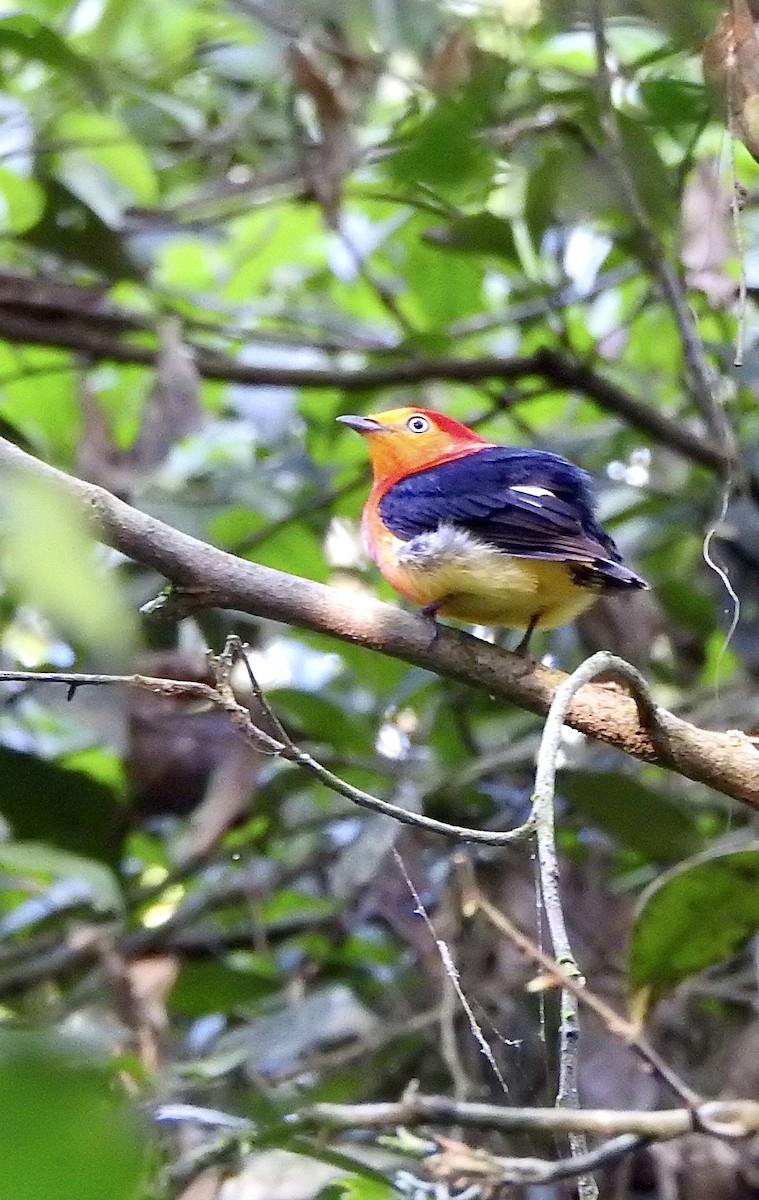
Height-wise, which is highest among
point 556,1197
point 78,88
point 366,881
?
point 78,88

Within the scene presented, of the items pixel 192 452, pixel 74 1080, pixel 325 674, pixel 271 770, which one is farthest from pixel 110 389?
pixel 74 1080

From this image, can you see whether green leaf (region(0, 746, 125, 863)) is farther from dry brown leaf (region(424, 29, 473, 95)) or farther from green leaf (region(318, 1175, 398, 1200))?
dry brown leaf (region(424, 29, 473, 95))

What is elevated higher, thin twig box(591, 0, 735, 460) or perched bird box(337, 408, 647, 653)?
thin twig box(591, 0, 735, 460)

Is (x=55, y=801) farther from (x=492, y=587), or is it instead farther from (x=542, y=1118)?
Answer: (x=542, y=1118)

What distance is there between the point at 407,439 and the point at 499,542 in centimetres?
90

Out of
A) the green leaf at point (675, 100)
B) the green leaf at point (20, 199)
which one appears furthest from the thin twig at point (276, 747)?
the green leaf at point (20, 199)

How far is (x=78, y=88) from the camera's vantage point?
4426 millimetres

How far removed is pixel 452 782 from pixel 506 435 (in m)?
1.91

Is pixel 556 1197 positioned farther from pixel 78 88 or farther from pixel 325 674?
pixel 78 88

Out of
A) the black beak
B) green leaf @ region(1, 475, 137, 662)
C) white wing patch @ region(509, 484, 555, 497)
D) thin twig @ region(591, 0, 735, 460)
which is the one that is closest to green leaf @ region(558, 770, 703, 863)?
white wing patch @ region(509, 484, 555, 497)

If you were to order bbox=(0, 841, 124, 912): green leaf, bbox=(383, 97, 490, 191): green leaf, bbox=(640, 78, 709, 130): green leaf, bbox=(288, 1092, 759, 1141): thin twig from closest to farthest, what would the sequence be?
bbox=(288, 1092, 759, 1141): thin twig < bbox=(0, 841, 124, 912): green leaf < bbox=(640, 78, 709, 130): green leaf < bbox=(383, 97, 490, 191): green leaf

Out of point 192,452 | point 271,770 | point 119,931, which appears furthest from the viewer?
point 192,452

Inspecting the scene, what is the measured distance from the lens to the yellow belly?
10.6 ft

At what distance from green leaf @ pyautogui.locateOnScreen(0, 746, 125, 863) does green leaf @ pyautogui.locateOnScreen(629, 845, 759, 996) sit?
141 cm
